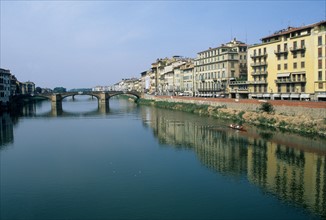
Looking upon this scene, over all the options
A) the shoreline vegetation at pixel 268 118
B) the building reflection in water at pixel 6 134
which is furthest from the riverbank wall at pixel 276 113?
the building reflection in water at pixel 6 134

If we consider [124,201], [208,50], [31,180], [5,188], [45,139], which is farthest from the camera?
[208,50]

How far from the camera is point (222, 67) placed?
78500mm

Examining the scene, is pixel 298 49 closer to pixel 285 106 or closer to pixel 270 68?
pixel 270 68

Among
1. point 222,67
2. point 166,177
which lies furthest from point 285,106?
point 222,67

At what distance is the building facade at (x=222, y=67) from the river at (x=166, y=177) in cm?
3175

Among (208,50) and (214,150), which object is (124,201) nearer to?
(214,150)

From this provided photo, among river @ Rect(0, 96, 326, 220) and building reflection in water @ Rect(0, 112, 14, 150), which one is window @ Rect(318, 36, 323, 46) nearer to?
river @ Rect(0, 96, 326, 220)

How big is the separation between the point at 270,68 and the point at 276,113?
11140 millimetres

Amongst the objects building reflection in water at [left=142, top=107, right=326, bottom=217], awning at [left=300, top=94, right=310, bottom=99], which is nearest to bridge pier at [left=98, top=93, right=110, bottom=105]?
building reflection in water at [left=142, top=107, right=326, bottom=217]

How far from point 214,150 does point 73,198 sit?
18530 mm

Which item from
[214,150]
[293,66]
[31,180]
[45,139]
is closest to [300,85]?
[293,66]

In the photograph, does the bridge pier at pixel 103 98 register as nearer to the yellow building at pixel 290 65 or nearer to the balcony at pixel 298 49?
the yellow building at pixel 290 65

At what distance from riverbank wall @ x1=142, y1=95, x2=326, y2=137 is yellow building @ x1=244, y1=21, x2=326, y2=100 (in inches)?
163

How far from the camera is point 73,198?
22750mm
